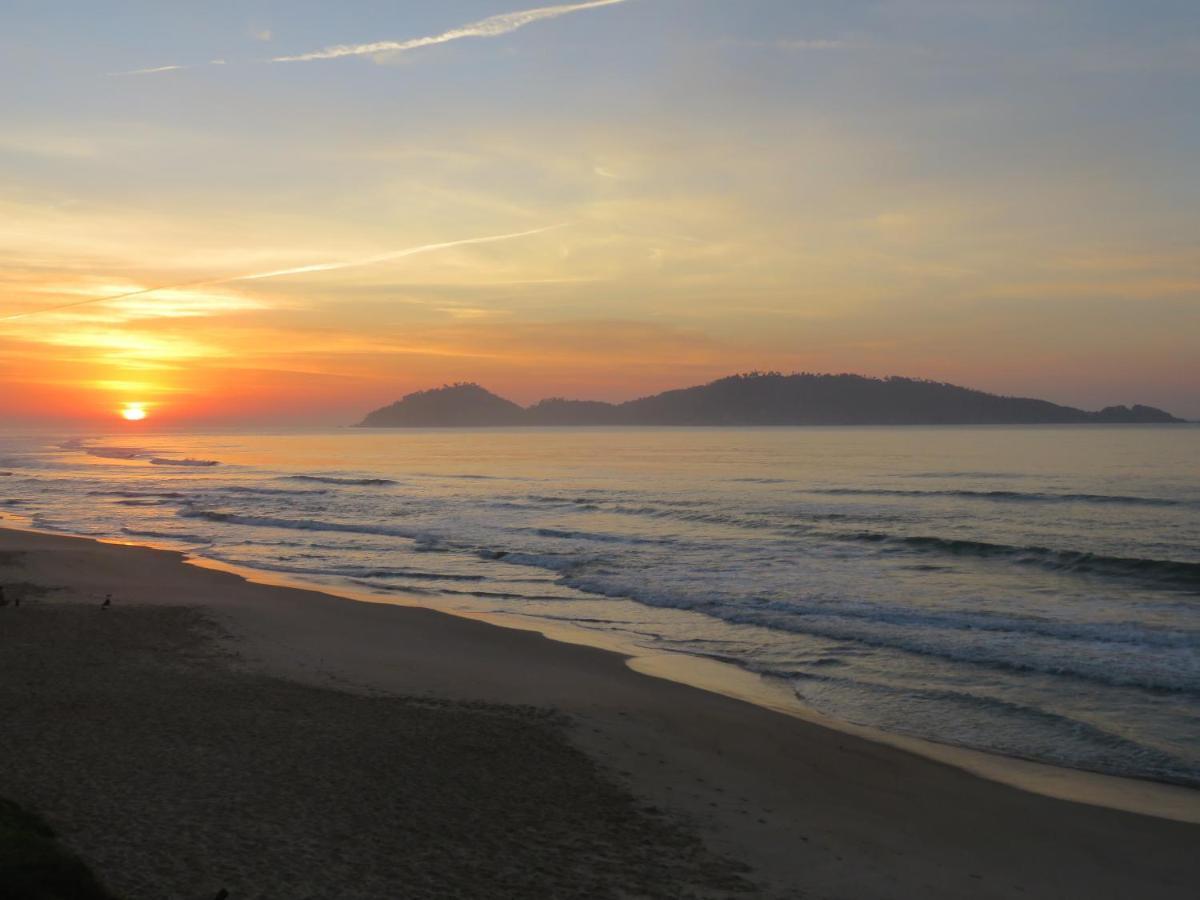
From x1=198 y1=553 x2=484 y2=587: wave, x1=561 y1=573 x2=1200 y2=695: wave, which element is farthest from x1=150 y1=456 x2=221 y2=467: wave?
x1=561 y1=573 x2=1200 y2=695: wave

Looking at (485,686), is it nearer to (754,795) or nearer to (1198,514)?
(754,795)

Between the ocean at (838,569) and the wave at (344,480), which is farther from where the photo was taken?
the wave at (344,480)

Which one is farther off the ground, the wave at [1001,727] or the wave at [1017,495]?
the wave at [1017,495]

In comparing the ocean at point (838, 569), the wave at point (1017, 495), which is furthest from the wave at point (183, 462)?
the wave at point (1017, 495)

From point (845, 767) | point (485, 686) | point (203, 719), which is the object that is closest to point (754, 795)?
point (845, 767)

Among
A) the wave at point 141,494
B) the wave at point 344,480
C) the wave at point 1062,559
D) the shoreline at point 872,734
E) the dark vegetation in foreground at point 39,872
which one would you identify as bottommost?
the shoreline at point 872,734

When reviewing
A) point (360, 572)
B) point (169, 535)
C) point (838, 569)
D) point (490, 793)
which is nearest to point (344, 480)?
point (169, 535)

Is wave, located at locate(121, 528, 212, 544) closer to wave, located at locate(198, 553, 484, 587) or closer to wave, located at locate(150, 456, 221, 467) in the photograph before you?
wave, located at locate(198, 553, 484, 587)

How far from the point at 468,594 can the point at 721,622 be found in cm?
661

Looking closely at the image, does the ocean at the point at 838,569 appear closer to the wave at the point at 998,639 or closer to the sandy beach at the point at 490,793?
the wave at the point at 998,639

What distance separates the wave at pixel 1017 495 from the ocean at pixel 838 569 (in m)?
0.32

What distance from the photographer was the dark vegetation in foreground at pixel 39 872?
5629 mm

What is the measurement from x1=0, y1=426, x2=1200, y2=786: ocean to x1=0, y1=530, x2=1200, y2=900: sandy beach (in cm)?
242

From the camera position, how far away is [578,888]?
7.03 meters
